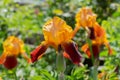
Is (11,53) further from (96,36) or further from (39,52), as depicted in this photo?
(39,52)

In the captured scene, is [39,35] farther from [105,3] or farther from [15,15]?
[105,3]

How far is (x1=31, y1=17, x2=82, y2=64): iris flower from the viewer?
1744 mm

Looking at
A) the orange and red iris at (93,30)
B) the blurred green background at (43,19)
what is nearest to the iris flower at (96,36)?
the orange and red iris at (93,30)

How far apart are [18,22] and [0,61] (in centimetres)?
225

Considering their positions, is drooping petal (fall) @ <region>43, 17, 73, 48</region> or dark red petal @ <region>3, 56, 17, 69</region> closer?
drooping petal (fall) @ <region>43, 17, 73, 48</region>

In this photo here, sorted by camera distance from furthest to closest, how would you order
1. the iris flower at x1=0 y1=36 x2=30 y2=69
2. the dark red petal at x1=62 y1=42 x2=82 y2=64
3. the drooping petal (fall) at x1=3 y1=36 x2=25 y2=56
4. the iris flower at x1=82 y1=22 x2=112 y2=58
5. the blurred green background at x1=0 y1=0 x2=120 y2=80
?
1. the blurred green background at x1=0 y1=0 x2=120 y2=80
2. the drooping petal (fall) at x1=3 y1=36 x2=25 y2=56
3. the iris flower at x1=0 y1=36 x2=30 y2=69
4. the iris flower at x1=82 y1=22 x2=112 y2=58
5. the dark red petal at x1=62 y1=42 x2=82 y2=64

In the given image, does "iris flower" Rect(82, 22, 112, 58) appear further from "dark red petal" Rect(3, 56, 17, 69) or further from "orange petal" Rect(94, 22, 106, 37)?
"dark red petal" Rect(3, 56, 17, 69)

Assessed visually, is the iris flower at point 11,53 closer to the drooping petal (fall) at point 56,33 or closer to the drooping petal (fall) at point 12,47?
the drooping petal (fall) at point 12,47

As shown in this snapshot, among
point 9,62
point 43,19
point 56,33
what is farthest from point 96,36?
point 43,19

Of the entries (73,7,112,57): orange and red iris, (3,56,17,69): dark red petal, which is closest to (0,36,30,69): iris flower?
(3,56,17,69): dark red petal

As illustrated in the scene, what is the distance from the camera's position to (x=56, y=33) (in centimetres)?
179

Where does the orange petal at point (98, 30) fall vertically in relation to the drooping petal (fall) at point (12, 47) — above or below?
below

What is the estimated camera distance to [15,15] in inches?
177

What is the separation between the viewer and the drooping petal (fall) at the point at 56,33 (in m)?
1.78
